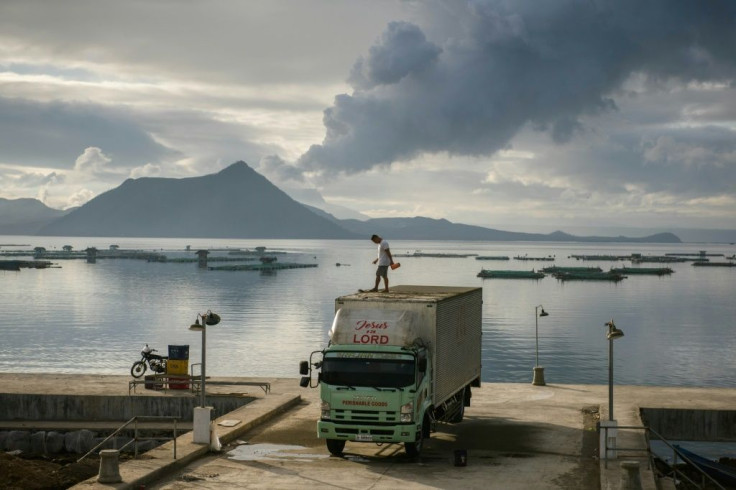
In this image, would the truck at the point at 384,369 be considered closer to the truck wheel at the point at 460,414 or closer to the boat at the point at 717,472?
the truck wheel at the point at 460,414

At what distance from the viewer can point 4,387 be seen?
42.1 metres

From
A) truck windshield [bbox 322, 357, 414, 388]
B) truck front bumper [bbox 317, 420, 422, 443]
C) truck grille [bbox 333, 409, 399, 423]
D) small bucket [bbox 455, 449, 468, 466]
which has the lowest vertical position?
small bucket [bbox 455, 449, 468, 466]

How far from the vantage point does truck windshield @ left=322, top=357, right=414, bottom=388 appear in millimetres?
25531

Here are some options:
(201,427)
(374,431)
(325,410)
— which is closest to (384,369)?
(374,431)

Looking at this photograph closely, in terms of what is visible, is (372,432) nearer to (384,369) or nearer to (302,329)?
(384,369)

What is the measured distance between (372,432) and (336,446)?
6.58ft

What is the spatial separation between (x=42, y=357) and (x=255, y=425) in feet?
191

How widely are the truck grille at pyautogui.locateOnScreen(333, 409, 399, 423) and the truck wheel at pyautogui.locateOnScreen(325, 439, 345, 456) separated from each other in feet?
4.98

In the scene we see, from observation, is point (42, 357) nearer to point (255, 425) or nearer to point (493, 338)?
point (493, 338)

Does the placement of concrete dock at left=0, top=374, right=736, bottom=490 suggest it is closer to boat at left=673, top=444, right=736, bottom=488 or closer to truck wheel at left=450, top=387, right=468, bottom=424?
truck wheel at left=450, top=387, right=468, bottom=424

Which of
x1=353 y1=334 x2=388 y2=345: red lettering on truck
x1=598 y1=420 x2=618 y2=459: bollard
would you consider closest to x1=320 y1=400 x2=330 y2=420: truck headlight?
x1=353 y1=334 x2=388 y2=345: red lettering on truck

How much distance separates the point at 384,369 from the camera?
25641mm

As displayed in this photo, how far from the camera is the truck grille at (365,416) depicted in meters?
25.5

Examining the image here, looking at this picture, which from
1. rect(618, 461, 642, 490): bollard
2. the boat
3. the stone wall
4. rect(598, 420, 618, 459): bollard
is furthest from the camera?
the stone wall
